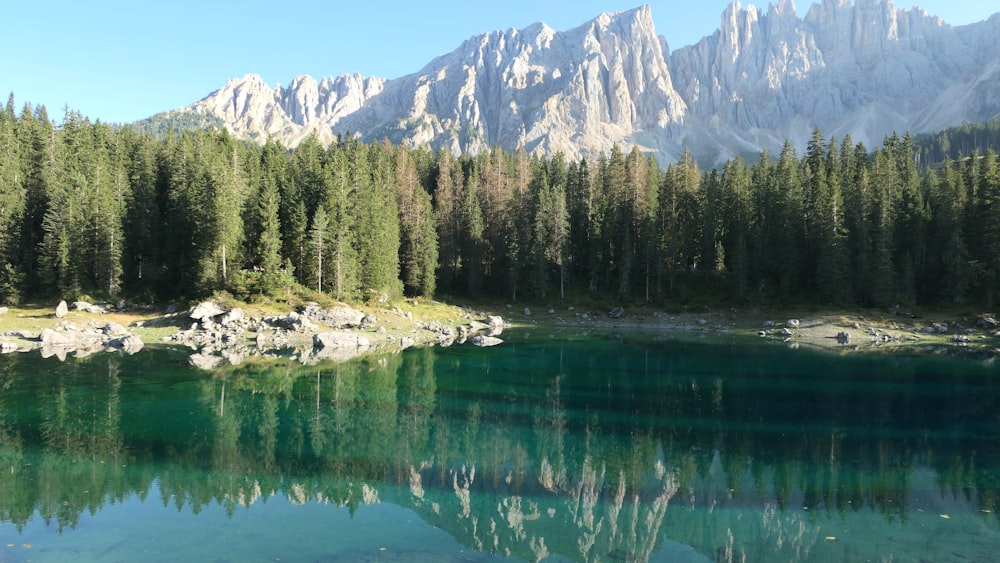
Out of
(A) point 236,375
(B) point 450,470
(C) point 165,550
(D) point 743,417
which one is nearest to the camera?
(C) point 165,550

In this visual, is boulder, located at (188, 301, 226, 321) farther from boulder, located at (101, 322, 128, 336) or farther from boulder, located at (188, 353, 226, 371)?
boulder, located at (188, 353, 226, 371)

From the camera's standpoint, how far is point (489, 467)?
66.8ft

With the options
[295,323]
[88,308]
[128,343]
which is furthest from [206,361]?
[88,308]

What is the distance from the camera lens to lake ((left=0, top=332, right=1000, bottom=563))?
A: 14148mm

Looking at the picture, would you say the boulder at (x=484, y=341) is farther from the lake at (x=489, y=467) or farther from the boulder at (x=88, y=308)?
the boulder at (x=88, y=308)

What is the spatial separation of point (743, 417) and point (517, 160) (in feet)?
281

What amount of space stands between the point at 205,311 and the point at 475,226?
41.0 m

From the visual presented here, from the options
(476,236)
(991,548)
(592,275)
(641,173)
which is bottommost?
(991,548)

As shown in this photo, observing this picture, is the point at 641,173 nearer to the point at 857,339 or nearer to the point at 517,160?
the point at 517,160

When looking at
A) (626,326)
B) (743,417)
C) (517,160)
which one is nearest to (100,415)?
(743,417)

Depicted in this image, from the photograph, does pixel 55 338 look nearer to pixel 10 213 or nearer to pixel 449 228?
pixel 10 213

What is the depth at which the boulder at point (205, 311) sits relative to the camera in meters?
55.8

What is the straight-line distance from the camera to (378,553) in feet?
44.2

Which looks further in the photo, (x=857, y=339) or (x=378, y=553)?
(x=857, y=339)
